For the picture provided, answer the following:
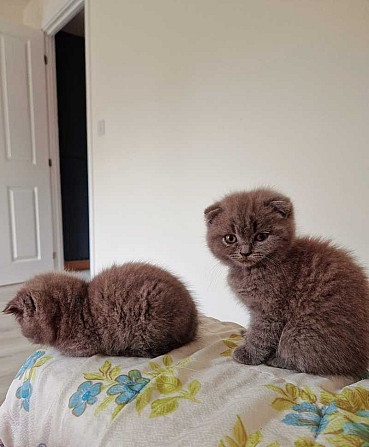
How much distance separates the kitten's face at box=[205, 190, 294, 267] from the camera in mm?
703

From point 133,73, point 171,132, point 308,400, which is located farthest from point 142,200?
point 308,400

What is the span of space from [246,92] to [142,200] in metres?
0.94

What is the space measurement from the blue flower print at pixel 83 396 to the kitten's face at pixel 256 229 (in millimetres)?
397

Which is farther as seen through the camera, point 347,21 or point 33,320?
point 347,21

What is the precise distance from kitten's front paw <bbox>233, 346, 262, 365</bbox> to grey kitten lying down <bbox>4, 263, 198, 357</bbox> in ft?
0.50

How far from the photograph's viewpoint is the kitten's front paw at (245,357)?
0.72m

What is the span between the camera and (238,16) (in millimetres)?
1322

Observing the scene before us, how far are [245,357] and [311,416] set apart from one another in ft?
0.71

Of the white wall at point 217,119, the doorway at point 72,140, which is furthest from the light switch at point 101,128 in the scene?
the doorway at point 72,140

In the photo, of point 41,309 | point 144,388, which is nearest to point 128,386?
Result: point 144,388

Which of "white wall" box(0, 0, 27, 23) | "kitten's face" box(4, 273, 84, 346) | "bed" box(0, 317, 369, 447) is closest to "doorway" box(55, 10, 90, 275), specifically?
"white wall" box(0, 0, 27, 23)

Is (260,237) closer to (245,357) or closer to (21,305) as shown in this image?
(245,357)

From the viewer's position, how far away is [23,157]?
9.82ft

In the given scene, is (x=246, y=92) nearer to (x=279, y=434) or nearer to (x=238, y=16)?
(x=238, y=16)
